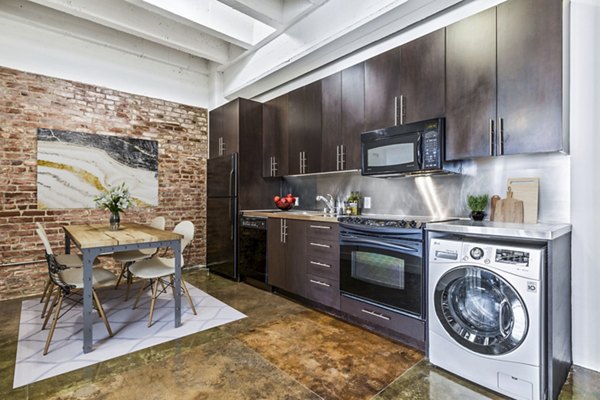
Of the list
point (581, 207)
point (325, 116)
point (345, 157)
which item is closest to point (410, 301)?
point (581, 207)

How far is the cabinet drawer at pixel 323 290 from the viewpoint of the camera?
2.95m

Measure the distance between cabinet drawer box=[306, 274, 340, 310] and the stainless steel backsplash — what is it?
99 centimetres

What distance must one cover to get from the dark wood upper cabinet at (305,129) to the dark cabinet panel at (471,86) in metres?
1.52

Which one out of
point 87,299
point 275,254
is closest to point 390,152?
point 275,254

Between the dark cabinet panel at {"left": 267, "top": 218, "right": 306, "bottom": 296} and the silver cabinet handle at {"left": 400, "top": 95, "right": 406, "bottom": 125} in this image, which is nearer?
the silver cabinet handle at {"left": 400, "top": 95, "right": 406, "bottom": 125}

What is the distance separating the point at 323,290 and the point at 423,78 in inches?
84.7

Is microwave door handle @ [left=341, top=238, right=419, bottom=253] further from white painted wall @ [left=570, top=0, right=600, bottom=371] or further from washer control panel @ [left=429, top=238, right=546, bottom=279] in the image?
white painted wall @ [left=570, top=0, right=600, bottom=371]

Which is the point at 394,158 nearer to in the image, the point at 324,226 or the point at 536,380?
the point at 324,226

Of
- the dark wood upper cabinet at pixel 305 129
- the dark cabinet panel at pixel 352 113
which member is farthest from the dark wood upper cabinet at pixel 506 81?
the dark wood upper cabinet at pixel 305 129

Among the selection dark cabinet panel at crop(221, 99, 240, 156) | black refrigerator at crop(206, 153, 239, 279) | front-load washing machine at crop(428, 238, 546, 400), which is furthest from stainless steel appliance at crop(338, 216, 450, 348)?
dark cabinet panel at crop(221, 99, 240, 156)

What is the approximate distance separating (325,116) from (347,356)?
2.46m

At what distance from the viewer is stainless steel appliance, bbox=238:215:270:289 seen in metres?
3.87

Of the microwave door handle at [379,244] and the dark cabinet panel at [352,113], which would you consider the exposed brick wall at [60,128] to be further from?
the microwave door handle at [379,244]

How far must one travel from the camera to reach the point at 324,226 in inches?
121
